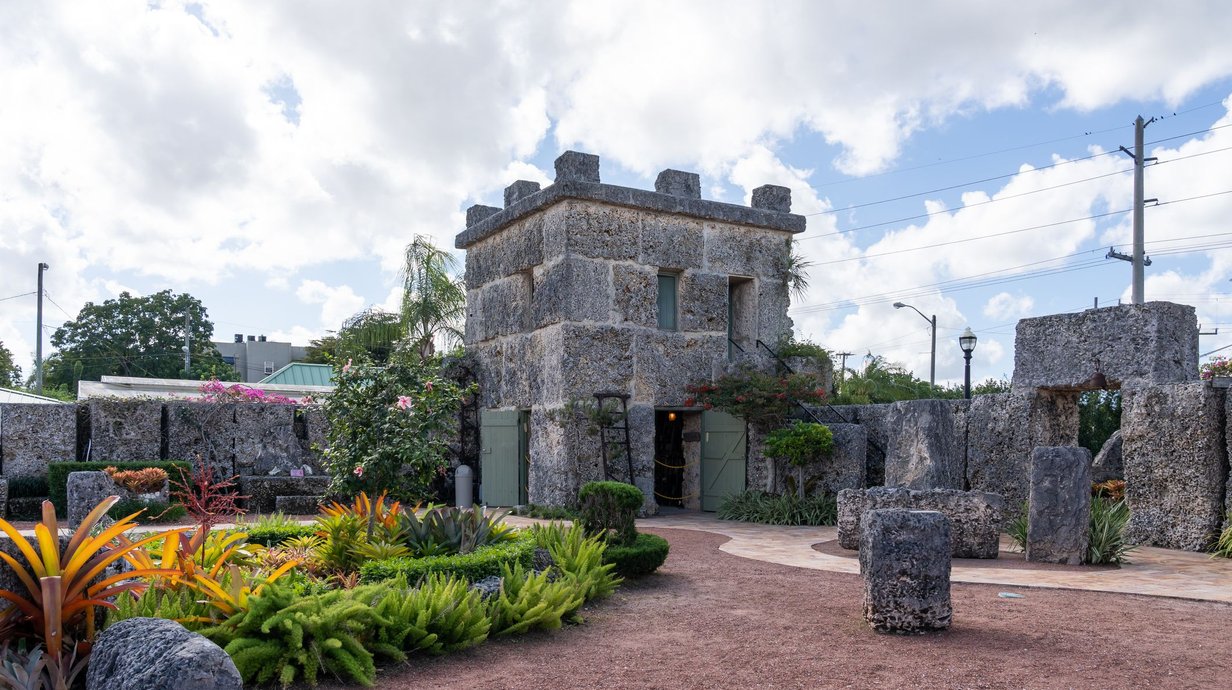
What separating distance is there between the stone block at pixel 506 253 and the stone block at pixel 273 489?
466 cm

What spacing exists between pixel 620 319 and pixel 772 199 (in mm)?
3903

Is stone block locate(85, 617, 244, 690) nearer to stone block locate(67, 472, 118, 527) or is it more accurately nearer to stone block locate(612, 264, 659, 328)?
stone block locate(67, 472, 118, 527)

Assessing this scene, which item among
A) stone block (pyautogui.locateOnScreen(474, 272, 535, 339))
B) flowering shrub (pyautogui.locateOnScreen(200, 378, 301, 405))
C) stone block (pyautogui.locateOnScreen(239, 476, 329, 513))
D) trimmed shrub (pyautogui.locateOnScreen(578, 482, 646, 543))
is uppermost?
stone block (pyautogui.locateOnScreen(474, 272, 535, 339))

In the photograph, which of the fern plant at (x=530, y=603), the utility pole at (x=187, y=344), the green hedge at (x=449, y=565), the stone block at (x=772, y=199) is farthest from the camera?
the utility pole at (x=187, y=344)

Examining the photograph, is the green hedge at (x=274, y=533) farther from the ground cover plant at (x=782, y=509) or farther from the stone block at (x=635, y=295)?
the ground cover plant at (x=782, y=509)

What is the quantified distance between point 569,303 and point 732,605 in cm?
761

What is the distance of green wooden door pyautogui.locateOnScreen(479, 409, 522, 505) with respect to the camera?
1584cm

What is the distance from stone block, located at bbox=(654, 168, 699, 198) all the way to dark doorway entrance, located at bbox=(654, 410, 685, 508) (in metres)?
3.81

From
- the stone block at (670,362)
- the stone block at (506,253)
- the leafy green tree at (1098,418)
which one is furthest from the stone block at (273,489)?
the leafy green tree at (1098,418)

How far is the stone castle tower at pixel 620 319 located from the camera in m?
14.5

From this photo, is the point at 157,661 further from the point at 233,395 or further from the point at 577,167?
the point at 233,395

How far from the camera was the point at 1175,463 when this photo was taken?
10.8 m

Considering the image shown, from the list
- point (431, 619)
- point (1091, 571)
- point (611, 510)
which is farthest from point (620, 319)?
point (431, 619)

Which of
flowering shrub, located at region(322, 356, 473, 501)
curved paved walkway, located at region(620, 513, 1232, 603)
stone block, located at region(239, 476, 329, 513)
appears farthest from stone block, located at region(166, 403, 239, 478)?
curved paved walkway, located at region(620, 513, 1232, 603)
